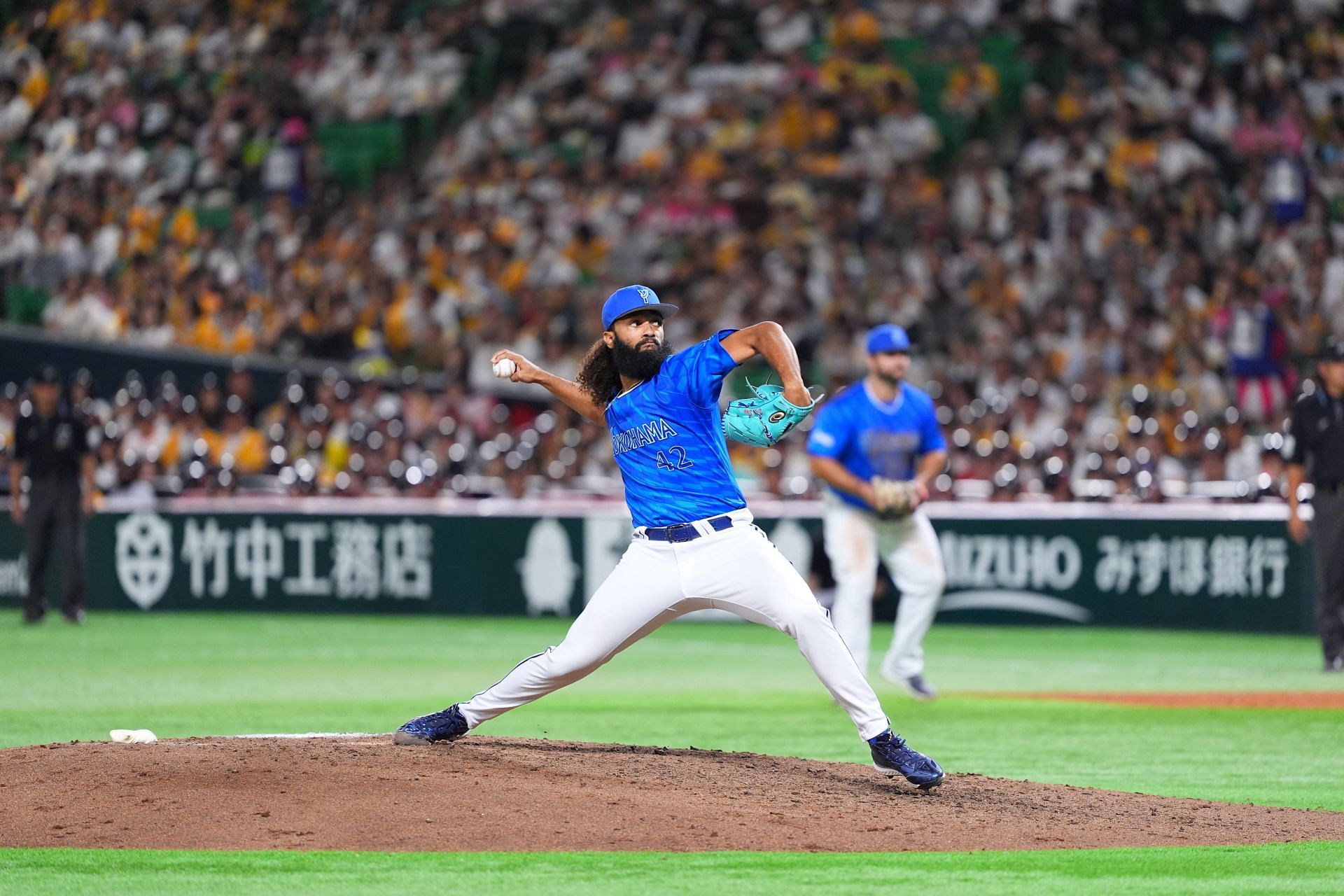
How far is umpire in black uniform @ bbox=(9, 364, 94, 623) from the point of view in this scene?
691 inches

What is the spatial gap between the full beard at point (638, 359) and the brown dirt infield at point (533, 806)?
5.09 ft

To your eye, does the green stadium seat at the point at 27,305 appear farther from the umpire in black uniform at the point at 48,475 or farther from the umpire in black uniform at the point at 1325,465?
the umpire in black uniform at the point at 1325,465

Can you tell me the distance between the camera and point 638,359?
7453mm

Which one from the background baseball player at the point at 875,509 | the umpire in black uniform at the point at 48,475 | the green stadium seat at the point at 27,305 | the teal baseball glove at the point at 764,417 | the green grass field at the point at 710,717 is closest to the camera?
the green grass field at the point at 710,717

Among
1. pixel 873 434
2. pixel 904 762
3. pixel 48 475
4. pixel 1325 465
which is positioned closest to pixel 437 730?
pixel 904 762

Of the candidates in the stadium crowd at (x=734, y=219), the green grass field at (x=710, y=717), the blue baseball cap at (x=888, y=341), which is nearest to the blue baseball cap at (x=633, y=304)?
the green grass field at (x=710, y=717)

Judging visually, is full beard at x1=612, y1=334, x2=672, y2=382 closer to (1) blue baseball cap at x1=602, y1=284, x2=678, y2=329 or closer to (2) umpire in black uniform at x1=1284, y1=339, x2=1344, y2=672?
(1) blue baseball cap at x1=602, y1=284, x2=678, y2=329

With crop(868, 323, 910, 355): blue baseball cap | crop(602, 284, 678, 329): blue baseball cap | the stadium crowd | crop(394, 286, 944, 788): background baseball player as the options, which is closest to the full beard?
crop(394, 286, 944, 788): background baseball player

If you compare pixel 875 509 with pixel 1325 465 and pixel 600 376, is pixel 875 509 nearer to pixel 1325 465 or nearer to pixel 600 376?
pixel 1325 465

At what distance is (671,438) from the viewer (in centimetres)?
741

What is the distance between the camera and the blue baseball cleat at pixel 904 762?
722 centimetres

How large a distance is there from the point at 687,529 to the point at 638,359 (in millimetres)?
683

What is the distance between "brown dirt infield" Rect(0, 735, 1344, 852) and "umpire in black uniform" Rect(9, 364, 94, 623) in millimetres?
10122

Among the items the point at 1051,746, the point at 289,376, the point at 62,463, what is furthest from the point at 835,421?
the point at 289,376
